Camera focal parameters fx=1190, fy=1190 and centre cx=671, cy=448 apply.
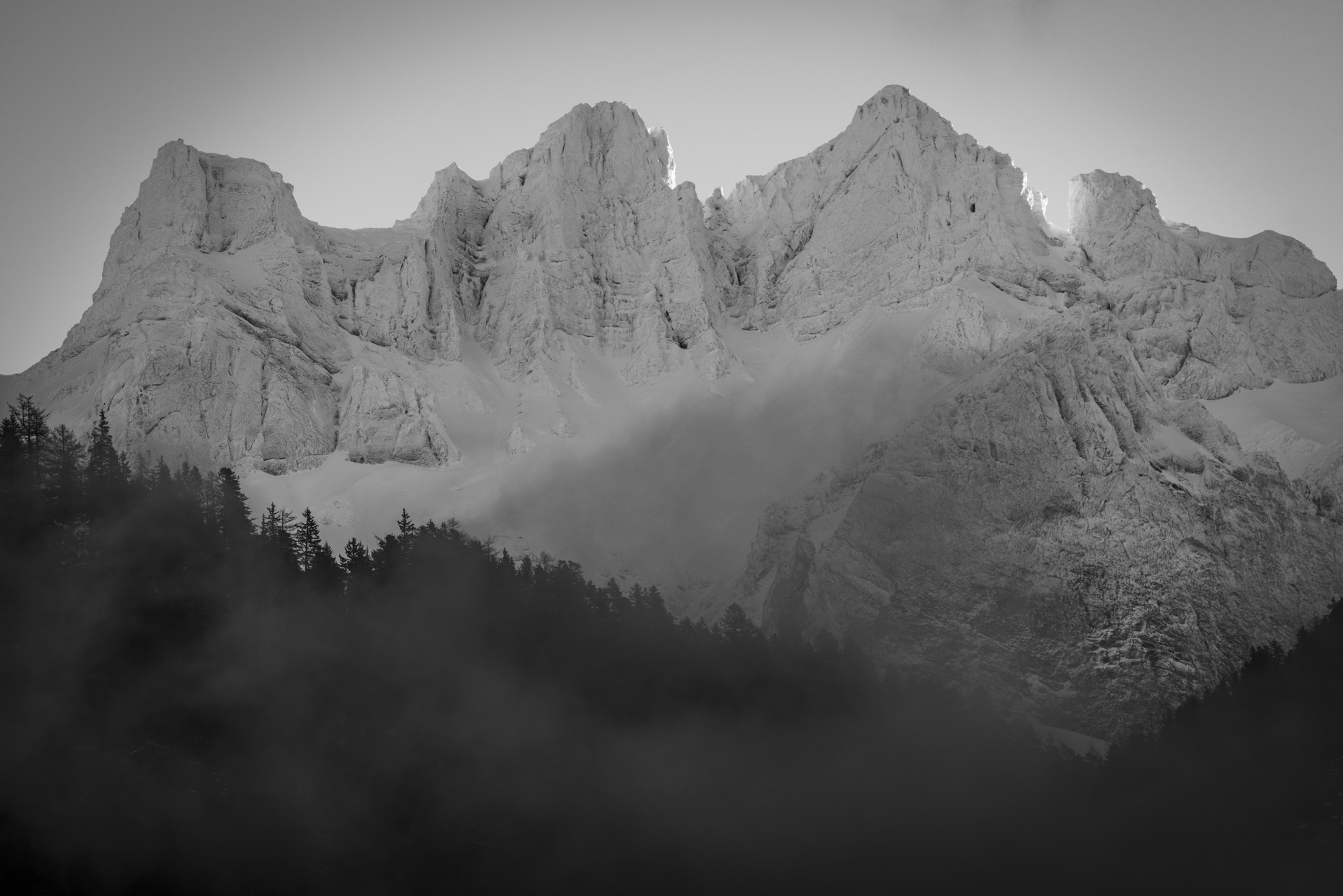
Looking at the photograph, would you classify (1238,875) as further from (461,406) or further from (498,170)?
(498,170)

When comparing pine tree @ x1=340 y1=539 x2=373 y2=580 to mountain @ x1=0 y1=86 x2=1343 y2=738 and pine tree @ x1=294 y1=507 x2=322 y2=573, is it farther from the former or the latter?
mountain @ x1=0 y1=86 x2=1343 y2=738

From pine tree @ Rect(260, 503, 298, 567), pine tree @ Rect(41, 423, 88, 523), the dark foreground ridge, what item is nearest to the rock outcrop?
the dark foreground ridge

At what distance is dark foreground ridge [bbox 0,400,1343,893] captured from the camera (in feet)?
147

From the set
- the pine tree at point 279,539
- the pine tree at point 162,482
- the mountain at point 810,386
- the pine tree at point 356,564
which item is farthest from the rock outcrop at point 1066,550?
the pine tree at point 162,482

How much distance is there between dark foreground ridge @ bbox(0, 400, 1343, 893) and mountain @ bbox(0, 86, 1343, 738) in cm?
730

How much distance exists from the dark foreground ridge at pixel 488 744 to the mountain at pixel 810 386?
730 centimetres

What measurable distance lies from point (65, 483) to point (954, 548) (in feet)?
166

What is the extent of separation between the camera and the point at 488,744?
55.9 metres

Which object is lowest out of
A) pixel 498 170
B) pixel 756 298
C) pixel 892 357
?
pixel 892 357

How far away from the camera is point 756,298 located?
155750 millimetres

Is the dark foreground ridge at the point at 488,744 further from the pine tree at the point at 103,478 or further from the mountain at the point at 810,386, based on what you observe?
the mountain at the point at 810,386

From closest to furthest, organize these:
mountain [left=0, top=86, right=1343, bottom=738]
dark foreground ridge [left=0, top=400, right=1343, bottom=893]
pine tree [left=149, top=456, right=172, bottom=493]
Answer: dark foreground ridge [left=0, top=400, right=1343, bottom=893] → pine tree [left=149, top=456, right=172, bottom=493] → mountain [left=0, top=86, right=1343, bottom=738]

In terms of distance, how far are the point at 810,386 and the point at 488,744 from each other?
269 ft

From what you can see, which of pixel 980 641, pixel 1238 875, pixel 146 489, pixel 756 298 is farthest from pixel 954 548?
pixel 756 298
